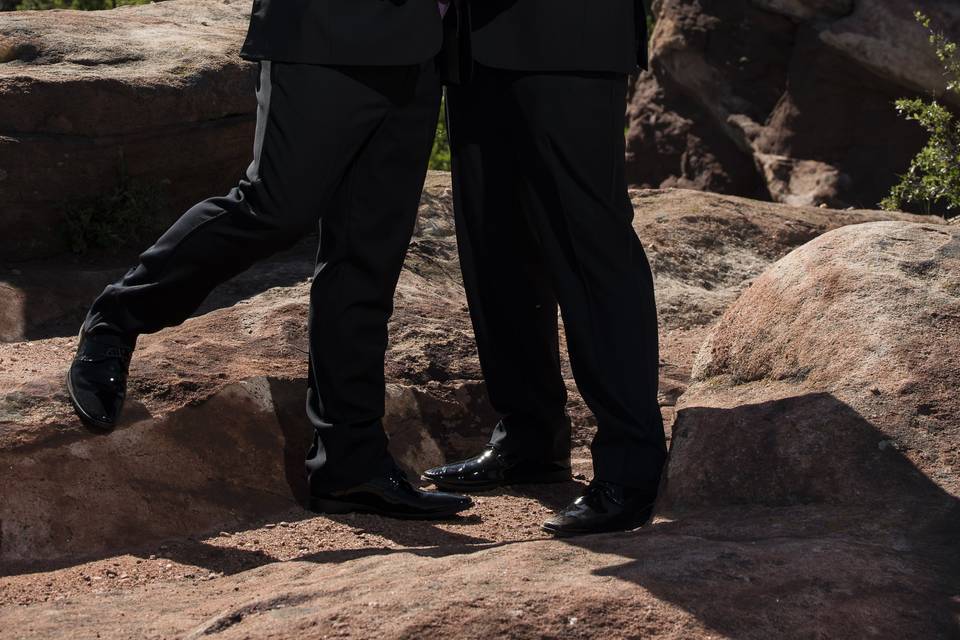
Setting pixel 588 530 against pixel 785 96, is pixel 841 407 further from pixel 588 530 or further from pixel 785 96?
pixel 785 96

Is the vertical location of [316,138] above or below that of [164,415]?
above

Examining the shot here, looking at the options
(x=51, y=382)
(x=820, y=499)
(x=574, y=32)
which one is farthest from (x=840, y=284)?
(x=51, y=382)

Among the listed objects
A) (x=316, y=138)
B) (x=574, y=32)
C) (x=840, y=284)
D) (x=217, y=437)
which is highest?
(x=574, y=32)

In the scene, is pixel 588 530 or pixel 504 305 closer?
pixel 588 530

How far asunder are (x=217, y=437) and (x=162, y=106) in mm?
1642

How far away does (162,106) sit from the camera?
4.44 m

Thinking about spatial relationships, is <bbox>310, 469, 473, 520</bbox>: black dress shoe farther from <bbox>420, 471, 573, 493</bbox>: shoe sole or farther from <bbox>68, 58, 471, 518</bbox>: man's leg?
<bbox>420, 471, 573, 493</bbox>: shoe sole

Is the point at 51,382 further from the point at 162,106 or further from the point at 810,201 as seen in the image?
the point at 810,201

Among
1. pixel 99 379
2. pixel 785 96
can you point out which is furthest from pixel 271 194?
pixel 785 96

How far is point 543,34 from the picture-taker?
2916 millimetres

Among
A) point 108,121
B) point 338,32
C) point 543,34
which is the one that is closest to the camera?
point 338,32

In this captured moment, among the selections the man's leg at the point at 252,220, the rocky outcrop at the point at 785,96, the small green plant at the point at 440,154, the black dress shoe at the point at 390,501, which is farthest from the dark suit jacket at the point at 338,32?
the small green plant at the point at 440,154

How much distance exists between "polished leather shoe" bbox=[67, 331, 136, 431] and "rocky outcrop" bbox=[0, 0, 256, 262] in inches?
56.0

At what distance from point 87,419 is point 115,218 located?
5.23 ft
